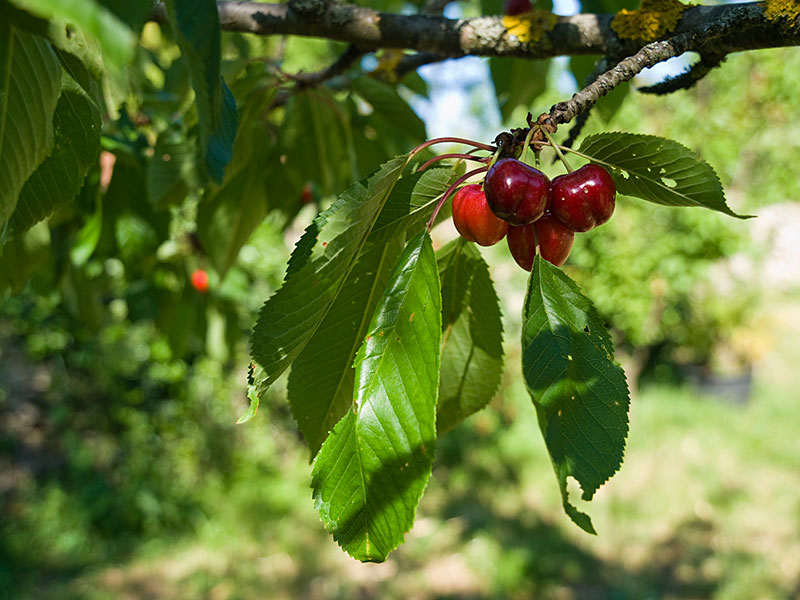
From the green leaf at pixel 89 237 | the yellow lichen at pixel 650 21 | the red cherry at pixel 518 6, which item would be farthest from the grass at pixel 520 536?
the yellow lichen at pixel 650 21

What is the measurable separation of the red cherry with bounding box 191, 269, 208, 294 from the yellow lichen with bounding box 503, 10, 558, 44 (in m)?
1.21

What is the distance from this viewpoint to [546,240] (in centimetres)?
60

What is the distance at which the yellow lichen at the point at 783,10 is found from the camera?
62 centimetres

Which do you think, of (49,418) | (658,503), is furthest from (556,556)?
(49,418)

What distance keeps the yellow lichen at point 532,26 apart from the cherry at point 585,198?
14.0 inches

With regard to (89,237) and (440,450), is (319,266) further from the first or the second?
(440,450)

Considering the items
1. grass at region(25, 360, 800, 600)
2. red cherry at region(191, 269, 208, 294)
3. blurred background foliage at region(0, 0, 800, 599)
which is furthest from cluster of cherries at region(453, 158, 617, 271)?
grass at region(25, 360, 800, 600)

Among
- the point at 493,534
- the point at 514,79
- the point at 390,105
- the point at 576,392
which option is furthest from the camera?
the point at 493,534

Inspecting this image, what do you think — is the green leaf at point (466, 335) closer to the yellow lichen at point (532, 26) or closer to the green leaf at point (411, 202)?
the green leaf at point (411, 202)

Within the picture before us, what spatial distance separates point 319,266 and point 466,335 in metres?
0.23

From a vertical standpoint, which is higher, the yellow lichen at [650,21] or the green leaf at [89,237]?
the green leaf at [89,237]

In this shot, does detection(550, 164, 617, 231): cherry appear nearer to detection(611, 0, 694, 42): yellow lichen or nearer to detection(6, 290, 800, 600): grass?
detection(611, 0, 694, 42): yellow lichen

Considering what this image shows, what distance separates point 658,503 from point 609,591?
959 millimetres

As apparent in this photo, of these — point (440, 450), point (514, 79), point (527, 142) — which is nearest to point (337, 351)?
point (527, 142)
